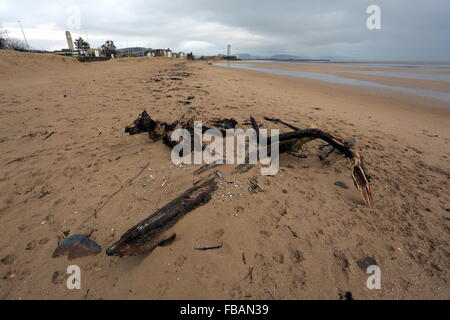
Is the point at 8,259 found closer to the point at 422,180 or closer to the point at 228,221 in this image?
the point at 228,221

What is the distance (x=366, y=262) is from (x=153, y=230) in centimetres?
230

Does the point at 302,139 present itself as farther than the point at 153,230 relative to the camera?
Yes

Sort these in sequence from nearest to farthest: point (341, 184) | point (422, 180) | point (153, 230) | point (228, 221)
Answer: point (153, 230) < point (228, 221) < point (341, 184) < point (422, 180)

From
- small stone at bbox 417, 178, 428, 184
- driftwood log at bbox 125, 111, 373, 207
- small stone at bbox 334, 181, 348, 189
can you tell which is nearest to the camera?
driftwood log at bbox 125, 111, 373, 207

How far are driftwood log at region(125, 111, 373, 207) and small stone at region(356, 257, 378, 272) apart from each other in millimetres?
840

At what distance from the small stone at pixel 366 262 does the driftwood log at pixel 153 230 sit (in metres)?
1.89

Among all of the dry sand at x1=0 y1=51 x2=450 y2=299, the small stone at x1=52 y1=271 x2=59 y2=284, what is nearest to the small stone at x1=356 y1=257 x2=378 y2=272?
the dry sand at x1=0 y1=51 x2=450 y2=299

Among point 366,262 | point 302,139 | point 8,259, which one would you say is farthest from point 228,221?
point 8,259

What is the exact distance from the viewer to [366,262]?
7.03ft

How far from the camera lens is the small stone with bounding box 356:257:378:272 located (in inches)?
82.7

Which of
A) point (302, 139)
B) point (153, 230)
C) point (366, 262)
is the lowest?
point (366, 262)

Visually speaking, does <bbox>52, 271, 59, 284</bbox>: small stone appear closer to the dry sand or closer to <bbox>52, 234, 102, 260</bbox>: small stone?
the dry sand

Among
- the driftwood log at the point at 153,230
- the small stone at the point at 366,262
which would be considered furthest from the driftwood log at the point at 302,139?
the driftwood log at the point at 153,230
